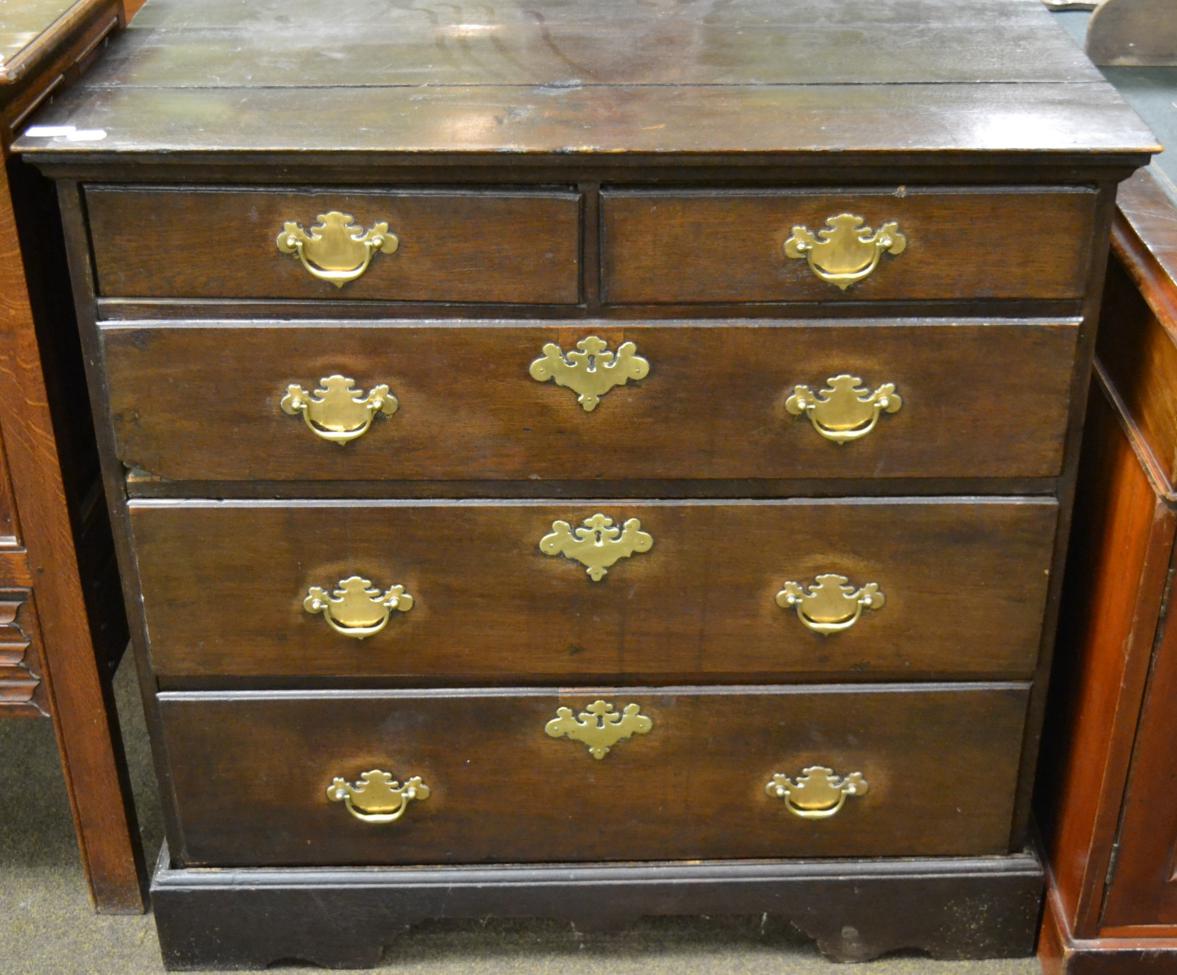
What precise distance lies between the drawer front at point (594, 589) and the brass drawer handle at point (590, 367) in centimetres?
13

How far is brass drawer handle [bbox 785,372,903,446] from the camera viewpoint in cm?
145

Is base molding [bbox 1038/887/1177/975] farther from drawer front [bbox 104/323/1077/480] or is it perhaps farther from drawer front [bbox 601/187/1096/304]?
drawer front [bbox 601/187/1096/304]

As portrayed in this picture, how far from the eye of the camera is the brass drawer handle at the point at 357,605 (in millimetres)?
1559

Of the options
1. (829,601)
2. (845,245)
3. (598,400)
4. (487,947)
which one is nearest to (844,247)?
(845,245)

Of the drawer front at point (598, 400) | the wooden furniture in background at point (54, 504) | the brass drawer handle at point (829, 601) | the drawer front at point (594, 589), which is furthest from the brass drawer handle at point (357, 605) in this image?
the brass drawer handle at point (829, 601)

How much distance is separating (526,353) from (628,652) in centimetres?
35

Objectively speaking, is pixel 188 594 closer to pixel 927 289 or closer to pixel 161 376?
pixel 161 376

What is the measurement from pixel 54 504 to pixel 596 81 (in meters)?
0.69

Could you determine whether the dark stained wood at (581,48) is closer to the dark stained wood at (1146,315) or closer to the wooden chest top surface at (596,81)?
the wooden chest top surface at (596,81)

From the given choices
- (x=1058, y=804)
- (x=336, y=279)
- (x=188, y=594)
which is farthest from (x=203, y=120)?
(x=1058, y=804)

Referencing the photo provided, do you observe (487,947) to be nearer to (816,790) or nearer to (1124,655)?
(816,790)

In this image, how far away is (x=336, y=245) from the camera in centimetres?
139

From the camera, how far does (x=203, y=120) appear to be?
1.39 meters

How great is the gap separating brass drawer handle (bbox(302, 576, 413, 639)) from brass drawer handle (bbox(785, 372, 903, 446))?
17.3 inches
